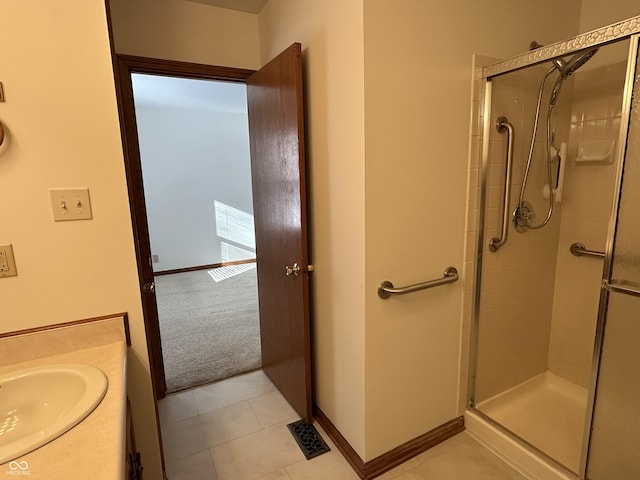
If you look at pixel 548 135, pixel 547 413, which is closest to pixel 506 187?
pixel 548 135

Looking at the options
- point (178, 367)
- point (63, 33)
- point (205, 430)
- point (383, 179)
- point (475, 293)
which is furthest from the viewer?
point (178, 367)

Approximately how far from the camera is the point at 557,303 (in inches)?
88.1

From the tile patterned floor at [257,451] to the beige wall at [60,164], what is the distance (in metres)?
1.02

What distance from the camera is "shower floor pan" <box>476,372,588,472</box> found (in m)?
1.80

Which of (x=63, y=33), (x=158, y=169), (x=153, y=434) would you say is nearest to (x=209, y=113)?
(x=158, y=169)

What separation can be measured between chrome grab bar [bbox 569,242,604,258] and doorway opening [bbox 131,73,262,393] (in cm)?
269

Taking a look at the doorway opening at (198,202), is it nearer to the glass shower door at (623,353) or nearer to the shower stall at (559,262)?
the shower stall at (559,262)

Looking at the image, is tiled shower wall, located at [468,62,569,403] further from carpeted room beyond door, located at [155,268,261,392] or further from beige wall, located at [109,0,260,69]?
carpeted room beyond door, located at [155,268,261,392]

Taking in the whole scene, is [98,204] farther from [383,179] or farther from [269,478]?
[269,478]

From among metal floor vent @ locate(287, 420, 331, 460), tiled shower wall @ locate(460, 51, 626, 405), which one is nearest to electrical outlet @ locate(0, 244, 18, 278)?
metal floor vent @ locate(287, 420, 331, 460)

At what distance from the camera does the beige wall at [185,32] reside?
1902 millimetres

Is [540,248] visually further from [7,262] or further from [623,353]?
[7,262]

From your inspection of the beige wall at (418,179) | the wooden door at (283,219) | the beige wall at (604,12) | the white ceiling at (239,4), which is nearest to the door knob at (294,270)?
the wooden door at (283,219)

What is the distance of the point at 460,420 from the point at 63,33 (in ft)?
7.99
